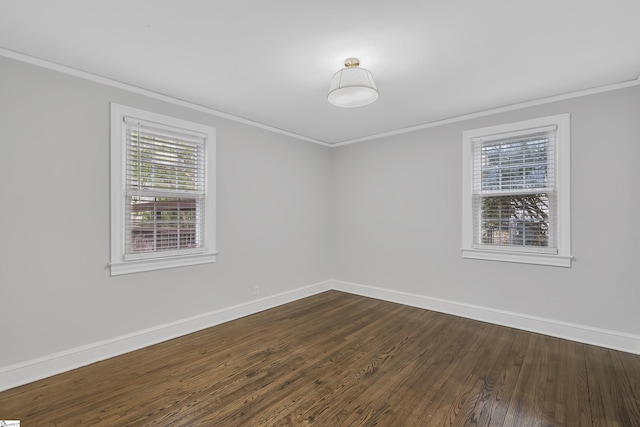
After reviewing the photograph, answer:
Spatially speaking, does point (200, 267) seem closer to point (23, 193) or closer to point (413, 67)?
point (23, 193)

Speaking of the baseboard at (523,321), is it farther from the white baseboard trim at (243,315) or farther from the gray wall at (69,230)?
the gray wall at (69,230)

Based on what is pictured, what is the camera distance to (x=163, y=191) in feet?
10.3

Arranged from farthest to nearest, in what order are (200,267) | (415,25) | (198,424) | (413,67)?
1. (200,267)
2. (413,67)
3. (415,25)
4. (198,424)

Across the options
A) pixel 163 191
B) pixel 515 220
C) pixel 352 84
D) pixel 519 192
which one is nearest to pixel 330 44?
pixel 352 84

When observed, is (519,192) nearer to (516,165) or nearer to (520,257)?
(516,165)

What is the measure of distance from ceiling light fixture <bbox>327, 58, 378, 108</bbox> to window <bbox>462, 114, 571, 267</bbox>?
6.69ft

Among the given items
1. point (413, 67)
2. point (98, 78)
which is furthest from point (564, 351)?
point (98, 78)

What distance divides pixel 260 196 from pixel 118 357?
237 cm

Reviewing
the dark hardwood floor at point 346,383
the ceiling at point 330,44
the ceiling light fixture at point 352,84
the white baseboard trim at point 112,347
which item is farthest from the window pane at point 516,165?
the white baseboard trim at point 112,347

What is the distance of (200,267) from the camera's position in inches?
137

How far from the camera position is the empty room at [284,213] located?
201 centimetres

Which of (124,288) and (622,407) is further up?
(124,288)

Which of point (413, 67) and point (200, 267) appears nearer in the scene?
point (413, 67)

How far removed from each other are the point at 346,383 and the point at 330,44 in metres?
2.65
